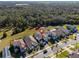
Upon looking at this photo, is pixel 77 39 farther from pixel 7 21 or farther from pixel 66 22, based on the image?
pixel 7 21

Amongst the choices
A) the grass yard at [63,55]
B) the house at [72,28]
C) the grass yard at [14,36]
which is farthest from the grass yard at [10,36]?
the grass yard at [63,55]

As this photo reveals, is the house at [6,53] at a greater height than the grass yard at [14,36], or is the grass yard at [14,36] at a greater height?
the grass yard at [14,36]

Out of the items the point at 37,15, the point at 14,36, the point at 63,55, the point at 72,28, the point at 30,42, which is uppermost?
the point at 37,15

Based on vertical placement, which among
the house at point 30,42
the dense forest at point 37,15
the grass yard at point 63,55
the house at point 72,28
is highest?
the dense forest at point 37,15

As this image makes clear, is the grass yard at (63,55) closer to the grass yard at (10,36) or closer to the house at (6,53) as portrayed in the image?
the grass yard at (10,36)

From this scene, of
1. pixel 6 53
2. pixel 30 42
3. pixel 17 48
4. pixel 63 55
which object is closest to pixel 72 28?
pixel 63 55

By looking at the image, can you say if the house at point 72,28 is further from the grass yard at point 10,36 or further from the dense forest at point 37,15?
the grass yard at point 10,36

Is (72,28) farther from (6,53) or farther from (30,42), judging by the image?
(6,53)

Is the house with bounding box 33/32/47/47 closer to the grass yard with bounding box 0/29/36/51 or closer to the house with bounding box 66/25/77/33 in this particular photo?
the grass yard with bounding box 0/29/36/51

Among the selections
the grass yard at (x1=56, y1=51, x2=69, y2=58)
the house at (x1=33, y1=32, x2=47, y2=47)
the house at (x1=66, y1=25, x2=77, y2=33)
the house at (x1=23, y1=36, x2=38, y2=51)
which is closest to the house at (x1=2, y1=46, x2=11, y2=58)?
the house at (x1=23, y1=36, x2=38, y2=51)

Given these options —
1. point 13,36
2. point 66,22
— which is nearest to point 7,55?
point 13,36
